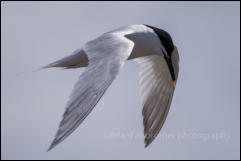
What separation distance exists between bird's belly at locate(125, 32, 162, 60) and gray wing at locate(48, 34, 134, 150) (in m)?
1.10

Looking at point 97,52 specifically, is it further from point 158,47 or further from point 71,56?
point 158,47

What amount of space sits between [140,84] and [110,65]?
277 cm

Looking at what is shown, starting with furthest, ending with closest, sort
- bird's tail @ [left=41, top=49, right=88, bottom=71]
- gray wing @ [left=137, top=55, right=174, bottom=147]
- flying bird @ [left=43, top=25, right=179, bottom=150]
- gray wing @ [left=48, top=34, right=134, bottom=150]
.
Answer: gray wing @ [left=137, top=55, right=174, bottom=147], bird's tail @ [left=41, top=49, right=88, bottom=71], flying bird @ [left=43, top=25, right=179, bottom=150], gray wing @ [left=48, top=34, right=134, bottom=150]

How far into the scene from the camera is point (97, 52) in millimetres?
5770

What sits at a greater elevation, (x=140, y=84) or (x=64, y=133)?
(x=64, y=133)

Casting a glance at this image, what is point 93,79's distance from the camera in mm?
4980

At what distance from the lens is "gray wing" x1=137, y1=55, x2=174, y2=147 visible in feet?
A: 25.0

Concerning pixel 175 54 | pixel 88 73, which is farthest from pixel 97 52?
pixel 175 54

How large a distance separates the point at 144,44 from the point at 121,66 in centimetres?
229

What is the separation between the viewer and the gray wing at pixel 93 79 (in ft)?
14.3

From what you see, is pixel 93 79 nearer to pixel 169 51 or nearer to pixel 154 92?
pixel 154 92

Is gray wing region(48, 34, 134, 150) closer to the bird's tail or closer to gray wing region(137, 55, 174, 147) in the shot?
the bird's tail

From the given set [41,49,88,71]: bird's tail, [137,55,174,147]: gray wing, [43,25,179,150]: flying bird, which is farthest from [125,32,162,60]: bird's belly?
[41,49,88,71]: bird's tail

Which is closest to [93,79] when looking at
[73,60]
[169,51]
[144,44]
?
[73,60]
